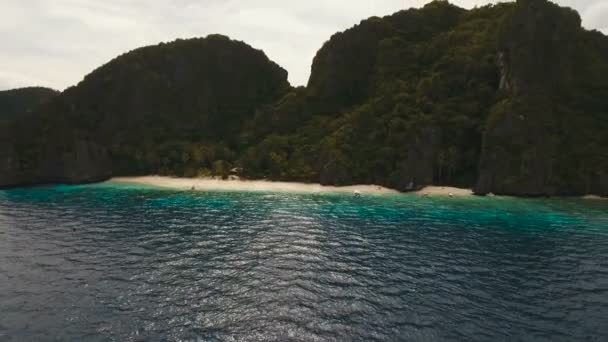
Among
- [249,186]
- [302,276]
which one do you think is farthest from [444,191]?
[302,276]

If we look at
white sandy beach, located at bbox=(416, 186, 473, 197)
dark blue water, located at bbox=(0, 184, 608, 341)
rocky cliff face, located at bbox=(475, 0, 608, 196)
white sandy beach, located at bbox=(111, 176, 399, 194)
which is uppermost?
rocky cliff face, located at bbox=(475, 0, 608, 196)

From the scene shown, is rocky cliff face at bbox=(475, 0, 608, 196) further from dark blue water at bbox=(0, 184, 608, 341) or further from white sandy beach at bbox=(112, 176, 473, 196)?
dark blue water at bbox=(0, 184, 608, 341)

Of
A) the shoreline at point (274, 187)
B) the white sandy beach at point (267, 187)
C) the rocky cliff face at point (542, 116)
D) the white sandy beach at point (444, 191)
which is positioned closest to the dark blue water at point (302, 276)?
the white sandy beach at point (444, 191)

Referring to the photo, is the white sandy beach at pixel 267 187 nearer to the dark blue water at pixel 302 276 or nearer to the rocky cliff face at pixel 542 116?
the rocky cliff face at pixel 542 116

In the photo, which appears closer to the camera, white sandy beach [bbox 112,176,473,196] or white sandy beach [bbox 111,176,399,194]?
white sandy beach [bbox 112,176,473,196]

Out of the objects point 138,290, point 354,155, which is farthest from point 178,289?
point 354,155

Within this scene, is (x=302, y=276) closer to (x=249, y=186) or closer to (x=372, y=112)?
(x=249, y=186)

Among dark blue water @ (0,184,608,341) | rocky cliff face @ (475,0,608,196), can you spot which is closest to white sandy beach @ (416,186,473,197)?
rocky cliff face @ (475,0,608,196)
